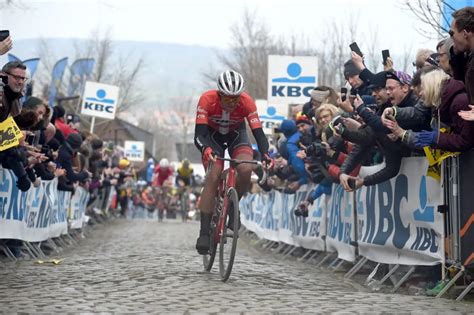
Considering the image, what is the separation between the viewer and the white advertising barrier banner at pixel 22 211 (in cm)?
1153

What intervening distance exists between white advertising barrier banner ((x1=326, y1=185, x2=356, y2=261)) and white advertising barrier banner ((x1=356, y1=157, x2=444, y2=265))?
394mm

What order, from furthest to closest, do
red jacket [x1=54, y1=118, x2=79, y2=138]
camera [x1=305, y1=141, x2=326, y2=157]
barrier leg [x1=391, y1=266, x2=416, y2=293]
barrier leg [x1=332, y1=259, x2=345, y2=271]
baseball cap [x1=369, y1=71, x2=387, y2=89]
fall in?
red jacket [x1=54, y1=118, x2=79, y2=138] < barrier leg [x1=332, y1=259, x2=345, y2=271] < camera [x1=305, y1=141, x2=326, y2=157] < baseball cap [x1=369, y1=71, x2=387, y2=89] < barrier leg [x1=391, y1=266, x2=416, y2=293]

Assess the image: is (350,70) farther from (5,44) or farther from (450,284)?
(5,44)

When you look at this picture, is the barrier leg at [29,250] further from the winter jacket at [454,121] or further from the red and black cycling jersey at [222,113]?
the winter jacket at [454,121]

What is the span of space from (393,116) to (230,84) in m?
2.06

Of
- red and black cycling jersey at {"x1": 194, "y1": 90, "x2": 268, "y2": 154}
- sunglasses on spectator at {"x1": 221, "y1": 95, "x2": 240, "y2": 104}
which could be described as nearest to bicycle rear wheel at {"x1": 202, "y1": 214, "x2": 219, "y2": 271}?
red and black cycling jersey at {"x1": 194, "y1": 90, "x2": 268, "y2": 154}

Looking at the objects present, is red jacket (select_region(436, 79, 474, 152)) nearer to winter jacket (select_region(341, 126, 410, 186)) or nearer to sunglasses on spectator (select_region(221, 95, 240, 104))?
winter jacket (select_region(341, 126, 410, 186))

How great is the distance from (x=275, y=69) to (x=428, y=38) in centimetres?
582

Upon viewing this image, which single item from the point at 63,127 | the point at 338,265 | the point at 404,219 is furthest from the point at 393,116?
the point at 63,127

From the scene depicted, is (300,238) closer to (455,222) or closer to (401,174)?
(401,174)

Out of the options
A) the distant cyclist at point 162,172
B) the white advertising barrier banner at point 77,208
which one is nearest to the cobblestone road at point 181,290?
the white advertising barrier banner at point 77,208

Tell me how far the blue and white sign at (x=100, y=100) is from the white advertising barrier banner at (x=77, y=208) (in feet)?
38.4

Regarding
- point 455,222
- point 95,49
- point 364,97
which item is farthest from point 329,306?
point 95,49

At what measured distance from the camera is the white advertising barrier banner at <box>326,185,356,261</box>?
452 inches
